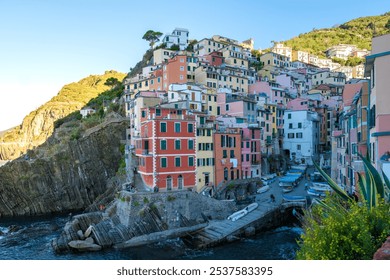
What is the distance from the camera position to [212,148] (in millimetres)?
26594

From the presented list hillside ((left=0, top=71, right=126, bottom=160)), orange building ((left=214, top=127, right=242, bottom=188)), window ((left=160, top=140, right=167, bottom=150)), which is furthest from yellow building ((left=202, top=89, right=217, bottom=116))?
hillside ((left=0, top=71, right=126, bottom=160))

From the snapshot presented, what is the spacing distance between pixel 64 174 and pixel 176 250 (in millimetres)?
22942

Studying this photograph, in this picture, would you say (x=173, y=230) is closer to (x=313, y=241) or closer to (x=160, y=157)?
(x=160, y=157)

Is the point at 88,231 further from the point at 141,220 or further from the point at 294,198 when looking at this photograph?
the point at 294,198

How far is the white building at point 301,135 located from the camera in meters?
38.2

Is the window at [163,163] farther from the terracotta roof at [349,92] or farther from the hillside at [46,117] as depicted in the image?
the hillside at [46,117]

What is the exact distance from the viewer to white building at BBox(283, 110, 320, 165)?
38.2 m

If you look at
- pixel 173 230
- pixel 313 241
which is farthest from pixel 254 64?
pixel 313 241

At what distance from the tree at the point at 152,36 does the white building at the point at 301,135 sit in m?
29.1

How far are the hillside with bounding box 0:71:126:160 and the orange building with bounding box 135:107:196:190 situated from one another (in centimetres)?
3025

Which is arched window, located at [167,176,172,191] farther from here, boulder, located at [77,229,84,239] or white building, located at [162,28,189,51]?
white building, located at [162,28,189,51]

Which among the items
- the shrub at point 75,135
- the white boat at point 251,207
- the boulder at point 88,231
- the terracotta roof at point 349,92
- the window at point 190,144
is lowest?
the boulder at point 88,231

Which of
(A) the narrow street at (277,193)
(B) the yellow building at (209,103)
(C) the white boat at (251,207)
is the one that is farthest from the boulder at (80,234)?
(B) the yellow building at (209,103)
